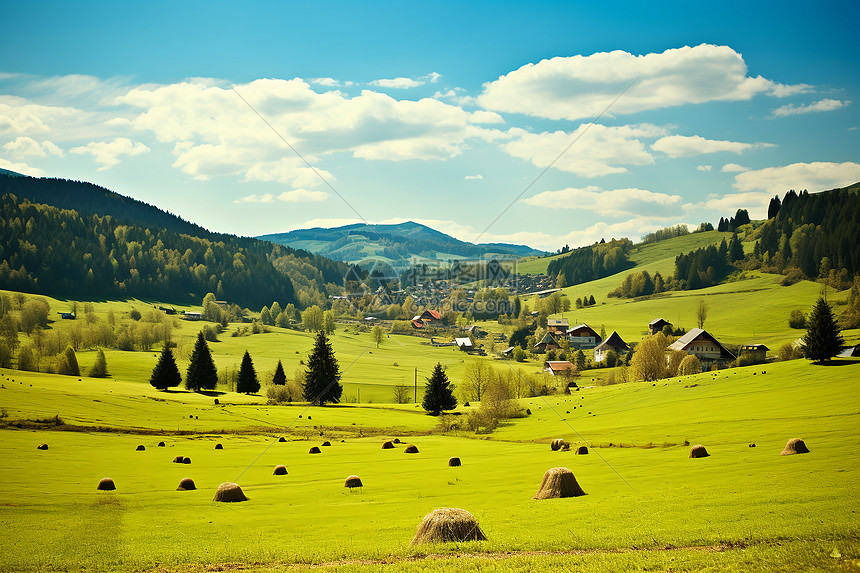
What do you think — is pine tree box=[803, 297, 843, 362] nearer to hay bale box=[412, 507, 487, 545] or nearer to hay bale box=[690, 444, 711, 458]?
hay bale box=[690, 444, 711, 458]

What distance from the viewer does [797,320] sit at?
144 m

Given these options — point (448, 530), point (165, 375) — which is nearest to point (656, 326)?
point (165, 375)

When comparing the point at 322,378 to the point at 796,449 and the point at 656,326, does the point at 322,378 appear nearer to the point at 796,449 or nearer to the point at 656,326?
the point at 796,449

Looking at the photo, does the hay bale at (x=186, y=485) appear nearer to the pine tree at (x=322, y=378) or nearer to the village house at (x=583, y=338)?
the pine tree at (x=322, y=378)

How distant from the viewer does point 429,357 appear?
177125 mm

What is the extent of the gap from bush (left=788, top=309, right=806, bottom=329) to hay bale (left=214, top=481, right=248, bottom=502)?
495ft

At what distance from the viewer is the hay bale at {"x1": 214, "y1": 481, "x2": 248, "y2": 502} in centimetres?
3256

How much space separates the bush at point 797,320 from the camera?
143 m

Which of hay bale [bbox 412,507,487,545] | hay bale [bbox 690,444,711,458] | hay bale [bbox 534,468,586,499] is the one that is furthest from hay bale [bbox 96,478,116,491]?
hay bale [bbox 690,444,711,458]

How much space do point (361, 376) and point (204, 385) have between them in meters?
39.9

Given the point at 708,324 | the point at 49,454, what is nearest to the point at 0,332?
the point at 49,454

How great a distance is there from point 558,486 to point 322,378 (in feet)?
297

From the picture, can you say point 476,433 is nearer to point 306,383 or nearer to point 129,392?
point 306,383

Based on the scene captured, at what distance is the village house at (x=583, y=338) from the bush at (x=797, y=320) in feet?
166
